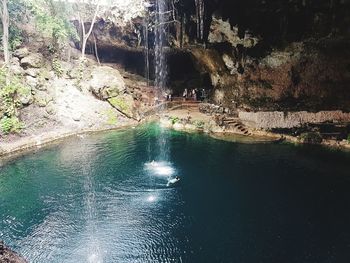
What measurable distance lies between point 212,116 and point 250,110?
12.2 feet

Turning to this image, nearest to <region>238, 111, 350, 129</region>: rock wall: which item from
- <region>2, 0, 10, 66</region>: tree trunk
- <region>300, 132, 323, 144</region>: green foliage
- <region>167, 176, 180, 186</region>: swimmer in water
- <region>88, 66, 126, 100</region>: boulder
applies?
<region>300, 132, 323, 144</region>: green foliage

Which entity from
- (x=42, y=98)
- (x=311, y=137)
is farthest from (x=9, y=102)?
(x=311, y=137)

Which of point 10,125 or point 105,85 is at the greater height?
point 105,85

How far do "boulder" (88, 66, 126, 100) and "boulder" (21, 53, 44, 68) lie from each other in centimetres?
509

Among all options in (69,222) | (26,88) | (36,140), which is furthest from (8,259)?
(26,88)

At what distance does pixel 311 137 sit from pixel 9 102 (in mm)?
24521

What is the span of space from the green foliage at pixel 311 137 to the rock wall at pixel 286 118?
1.66 meters

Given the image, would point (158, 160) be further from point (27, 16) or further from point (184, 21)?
point (27, 16)

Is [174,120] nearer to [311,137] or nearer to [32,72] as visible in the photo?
[311,137]

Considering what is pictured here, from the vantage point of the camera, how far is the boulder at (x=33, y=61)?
30.5 m

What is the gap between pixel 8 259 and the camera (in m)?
5.89

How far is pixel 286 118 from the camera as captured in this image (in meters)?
27.6

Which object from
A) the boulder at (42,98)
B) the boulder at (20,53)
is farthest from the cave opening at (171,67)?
the boulder at (42,98)

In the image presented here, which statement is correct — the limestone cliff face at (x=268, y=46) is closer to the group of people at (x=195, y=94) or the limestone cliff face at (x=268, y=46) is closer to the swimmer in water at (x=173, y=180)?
the group of people at (x=195, y=94)
